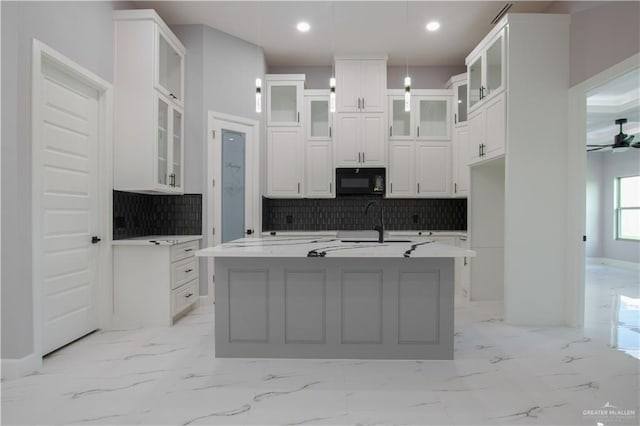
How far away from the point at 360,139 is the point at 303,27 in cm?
162

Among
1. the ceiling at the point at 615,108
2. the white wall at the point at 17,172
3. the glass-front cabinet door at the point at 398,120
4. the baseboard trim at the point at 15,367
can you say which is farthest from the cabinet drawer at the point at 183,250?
the ceiling at the point at 615,108

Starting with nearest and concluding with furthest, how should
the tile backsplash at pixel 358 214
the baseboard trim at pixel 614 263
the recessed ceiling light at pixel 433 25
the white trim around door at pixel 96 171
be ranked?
the white trim around door at pixel 96 171 < the recessed ceiling light at pixel 433 25 < the tile backsplash at pixel 358 214 < the baseboard trim at pixel 614 263

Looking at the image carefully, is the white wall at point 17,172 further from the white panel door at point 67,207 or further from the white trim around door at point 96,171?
the white panel door at point 67,207

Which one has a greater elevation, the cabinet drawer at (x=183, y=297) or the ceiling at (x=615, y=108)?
the ceiling at (x=615, y=108)

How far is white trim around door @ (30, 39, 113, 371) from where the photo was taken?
2447 millimetres

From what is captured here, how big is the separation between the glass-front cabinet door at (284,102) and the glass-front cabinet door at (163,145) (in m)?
1.55

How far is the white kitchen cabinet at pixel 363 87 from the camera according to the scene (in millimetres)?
4965

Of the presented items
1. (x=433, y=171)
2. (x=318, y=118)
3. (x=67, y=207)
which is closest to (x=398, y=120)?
(x=433, y=171)

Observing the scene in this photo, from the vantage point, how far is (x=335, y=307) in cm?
264

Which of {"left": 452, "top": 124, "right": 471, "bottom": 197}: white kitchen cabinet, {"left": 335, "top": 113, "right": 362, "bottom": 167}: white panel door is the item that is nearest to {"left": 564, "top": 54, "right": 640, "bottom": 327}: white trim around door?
{"left": 452, "top": 124, "right": 471, "bottom": 197}: white kitchen cabinet

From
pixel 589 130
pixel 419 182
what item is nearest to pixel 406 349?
pixel 419 182

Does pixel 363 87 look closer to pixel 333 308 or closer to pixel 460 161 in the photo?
pixel 460 161

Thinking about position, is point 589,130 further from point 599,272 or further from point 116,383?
point 116,383

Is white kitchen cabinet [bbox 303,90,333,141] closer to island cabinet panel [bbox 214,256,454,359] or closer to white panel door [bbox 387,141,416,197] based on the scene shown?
white panel door [bbox 387,141,416,197]
